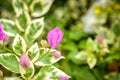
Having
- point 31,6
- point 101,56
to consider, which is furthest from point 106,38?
point 31,6

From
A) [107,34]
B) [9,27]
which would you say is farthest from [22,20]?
[107,34]

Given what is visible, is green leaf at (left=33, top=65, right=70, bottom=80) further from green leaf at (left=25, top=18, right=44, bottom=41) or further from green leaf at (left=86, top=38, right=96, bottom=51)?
green leaf at (left=86, top=38, right=96, bottom=51)

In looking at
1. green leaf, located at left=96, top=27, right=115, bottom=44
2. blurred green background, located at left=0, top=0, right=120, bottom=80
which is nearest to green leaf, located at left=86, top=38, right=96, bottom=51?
blurred green background, located at left=0, top=0, right=120, bottom=80

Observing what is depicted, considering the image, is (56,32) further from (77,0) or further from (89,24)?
(77,0)

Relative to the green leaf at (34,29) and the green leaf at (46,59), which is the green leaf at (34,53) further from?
the green leaf at (34,29)

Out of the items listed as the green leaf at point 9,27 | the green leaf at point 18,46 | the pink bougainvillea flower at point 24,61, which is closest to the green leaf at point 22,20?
the green leaf at point 9,27
